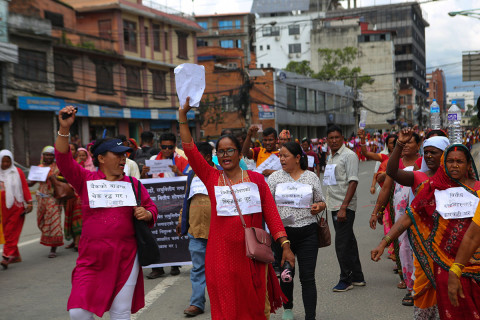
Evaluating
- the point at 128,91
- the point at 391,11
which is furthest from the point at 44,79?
the point at 391,11

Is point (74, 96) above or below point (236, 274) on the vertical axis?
above

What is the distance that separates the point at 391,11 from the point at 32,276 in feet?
334

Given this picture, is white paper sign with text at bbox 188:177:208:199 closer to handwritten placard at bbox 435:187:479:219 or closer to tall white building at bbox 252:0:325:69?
handwritten placard at bbox 435:187:479:219

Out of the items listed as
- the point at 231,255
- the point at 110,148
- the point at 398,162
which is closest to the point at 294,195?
the point at 398,162

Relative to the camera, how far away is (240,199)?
13.3 feet

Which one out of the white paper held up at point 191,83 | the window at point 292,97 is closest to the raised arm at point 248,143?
the white paper held up at point 191,83

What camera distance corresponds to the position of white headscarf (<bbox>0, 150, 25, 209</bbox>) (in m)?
8.91

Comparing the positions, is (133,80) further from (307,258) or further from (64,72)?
(307,258)

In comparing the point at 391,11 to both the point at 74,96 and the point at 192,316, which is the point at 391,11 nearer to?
the point at 74,96

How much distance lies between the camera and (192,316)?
5.77 metres

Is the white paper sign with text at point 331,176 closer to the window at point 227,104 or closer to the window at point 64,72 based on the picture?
the window at point 64,72

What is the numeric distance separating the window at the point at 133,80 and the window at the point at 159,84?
69.1 inches

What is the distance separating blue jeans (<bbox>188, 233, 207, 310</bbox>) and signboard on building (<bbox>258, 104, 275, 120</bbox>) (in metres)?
33.9

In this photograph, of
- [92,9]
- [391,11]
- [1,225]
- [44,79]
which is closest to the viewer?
[1,225]
